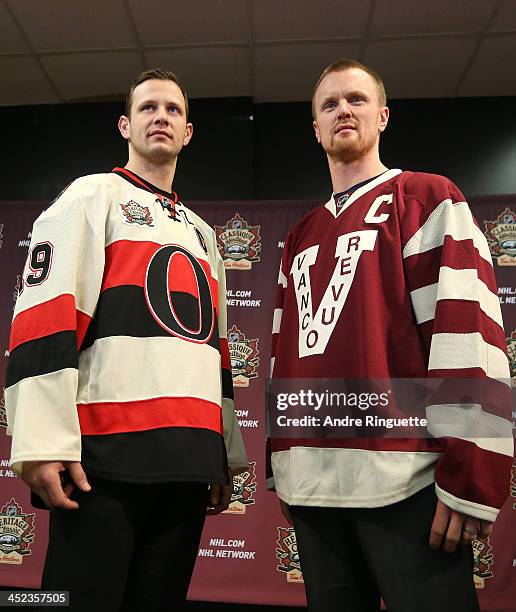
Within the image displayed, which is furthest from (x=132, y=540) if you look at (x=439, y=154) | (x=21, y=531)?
(x=439, y=154)

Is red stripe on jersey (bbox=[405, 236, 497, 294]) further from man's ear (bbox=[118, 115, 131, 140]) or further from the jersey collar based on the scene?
man's ear (bbox=[118, 115, 131, 140])

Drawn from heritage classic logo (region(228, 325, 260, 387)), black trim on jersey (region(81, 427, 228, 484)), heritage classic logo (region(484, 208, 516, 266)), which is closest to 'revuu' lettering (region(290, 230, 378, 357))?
black trim on jersey (region(81, 427, 228, 484))

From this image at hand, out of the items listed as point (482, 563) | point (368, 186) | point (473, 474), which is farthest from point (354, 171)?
point (482, 563)

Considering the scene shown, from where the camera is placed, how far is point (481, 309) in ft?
3.91

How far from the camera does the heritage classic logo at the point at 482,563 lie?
2.71 meters

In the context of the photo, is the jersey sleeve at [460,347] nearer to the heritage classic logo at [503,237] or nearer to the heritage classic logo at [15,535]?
the heritage classic logo at [503,237]

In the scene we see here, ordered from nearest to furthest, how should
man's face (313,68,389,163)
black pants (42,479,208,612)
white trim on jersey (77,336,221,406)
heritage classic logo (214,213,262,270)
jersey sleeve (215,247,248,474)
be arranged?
1. black pants (42,479,208,612)
2. white trim on jersey (77,336,221,406)
3. man's face (313,68,389,163)
4. jersey sleeve (215,247,248,474)
5. heritage classic logo (214,213,262,270)

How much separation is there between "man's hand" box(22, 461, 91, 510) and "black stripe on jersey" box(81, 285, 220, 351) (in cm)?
28

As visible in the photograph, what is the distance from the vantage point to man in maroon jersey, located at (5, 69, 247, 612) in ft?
3.82

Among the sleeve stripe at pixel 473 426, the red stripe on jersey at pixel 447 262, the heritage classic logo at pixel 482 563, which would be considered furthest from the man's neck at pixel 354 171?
the heritage classic logo at pixel 482 563

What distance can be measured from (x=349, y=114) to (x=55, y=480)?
113 cm

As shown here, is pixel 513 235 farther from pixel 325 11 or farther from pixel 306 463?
pixel 306 463

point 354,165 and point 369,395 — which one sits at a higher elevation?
point 354,165

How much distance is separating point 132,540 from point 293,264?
787 millimetres
